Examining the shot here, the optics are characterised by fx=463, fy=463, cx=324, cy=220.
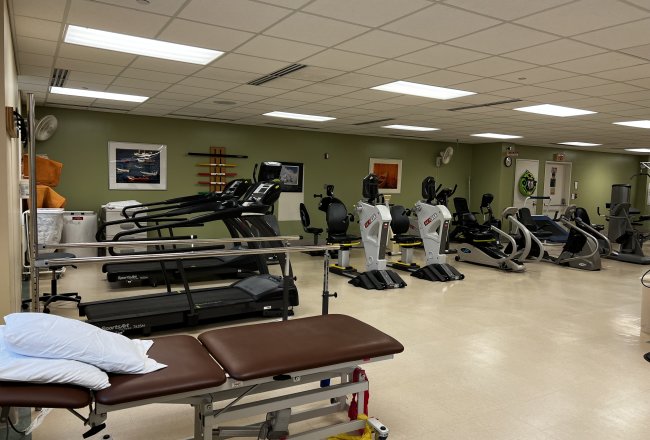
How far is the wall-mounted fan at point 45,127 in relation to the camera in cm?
740

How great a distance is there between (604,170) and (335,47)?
13.9m

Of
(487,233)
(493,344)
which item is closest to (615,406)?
(493,344)

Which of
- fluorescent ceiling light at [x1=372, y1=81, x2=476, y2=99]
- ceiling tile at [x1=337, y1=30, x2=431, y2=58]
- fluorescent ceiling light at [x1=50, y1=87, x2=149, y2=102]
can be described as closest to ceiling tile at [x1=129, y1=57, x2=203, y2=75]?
ceiling tile at [x1=337, y1=30, x2=431, y2=58]

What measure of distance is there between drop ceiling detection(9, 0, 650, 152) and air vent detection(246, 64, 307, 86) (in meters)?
0.09

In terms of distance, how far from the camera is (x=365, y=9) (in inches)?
125

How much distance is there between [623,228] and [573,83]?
18.8ft

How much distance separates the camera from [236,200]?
481 centimetres

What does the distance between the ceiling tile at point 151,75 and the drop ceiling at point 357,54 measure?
2cm

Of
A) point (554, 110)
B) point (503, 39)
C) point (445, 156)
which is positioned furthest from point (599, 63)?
point (445, 156)

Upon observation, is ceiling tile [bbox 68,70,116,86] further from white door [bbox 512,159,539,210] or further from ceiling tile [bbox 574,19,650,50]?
white door [bbox 512,159,539,210]

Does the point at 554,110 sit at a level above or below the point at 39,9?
above

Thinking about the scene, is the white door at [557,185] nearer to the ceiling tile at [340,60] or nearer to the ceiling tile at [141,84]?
the ceiling tile at [340,60]

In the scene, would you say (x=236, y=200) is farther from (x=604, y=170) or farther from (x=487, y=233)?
(x=604, y=170)

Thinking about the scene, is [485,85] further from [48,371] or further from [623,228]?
[623,228]
